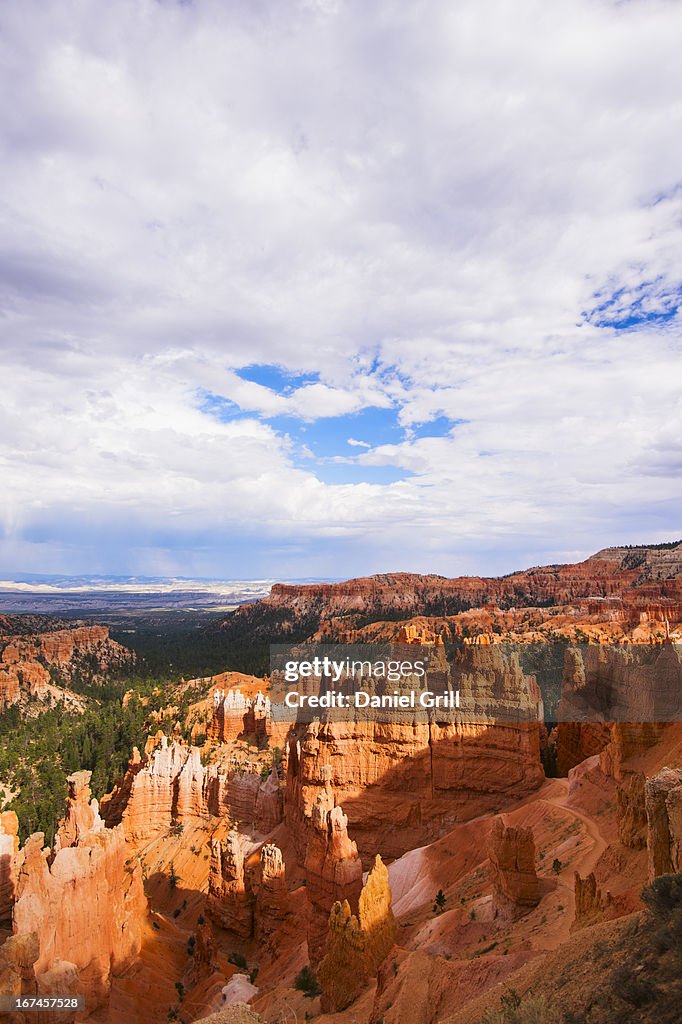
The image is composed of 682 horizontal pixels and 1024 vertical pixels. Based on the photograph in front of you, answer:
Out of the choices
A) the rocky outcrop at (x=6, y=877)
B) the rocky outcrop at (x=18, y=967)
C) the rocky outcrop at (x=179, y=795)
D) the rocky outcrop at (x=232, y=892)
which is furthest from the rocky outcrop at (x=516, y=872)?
the rocky outcrop at (x=179, y=795)

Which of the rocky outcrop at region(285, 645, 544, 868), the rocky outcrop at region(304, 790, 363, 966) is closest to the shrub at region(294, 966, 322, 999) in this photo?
the rocky outcrop at region(304, 790, 363, 966)

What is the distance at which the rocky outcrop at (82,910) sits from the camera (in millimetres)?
21531

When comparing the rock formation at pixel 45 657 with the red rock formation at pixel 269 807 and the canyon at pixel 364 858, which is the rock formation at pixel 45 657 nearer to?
the canyon at pixel 364 858

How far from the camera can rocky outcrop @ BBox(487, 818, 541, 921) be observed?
20953mm

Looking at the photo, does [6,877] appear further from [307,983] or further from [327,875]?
[327,875]

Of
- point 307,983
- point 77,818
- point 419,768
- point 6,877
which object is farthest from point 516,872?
point 77,818

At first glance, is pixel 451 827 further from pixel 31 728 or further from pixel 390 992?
pixel 31 728

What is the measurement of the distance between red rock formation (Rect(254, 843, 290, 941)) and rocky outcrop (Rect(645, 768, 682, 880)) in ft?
71.7

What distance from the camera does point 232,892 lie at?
97.9 feet

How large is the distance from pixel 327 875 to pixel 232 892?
25.6 ft

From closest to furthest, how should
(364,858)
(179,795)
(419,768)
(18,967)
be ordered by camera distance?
(18,967) < (364,858) < (419,768) < (179,795)

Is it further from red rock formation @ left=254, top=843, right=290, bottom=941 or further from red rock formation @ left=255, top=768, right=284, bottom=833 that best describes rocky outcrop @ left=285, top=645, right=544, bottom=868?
red rock formation @ left=254, top=843, right=290, bottom=941

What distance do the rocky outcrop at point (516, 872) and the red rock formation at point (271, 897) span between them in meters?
12.5

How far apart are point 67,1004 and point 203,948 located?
9.61m
